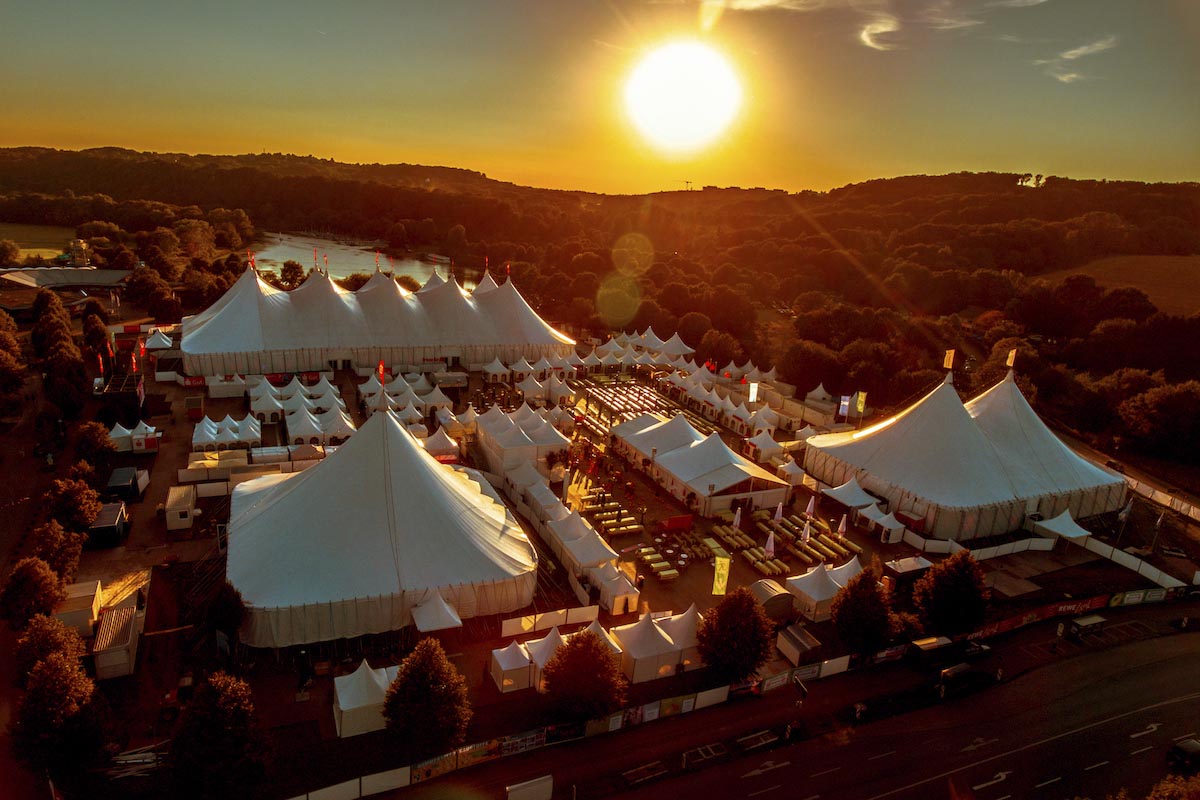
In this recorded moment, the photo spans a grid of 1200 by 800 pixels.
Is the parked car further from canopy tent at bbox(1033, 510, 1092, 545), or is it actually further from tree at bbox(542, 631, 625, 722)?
tree at bbox(542, 631, 625, 722)

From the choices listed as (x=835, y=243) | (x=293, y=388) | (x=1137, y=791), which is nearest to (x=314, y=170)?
(x=835, y=243)

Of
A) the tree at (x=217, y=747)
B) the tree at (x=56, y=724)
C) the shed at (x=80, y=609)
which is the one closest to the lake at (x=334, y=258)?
the shed at (x=80, y=609)

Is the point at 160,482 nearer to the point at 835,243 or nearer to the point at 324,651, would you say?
the point at 324,651

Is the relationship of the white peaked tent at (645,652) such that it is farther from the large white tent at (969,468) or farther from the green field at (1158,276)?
the green field at (1158,276)

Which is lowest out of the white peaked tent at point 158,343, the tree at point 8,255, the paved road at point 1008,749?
the paved road at point 1008,749

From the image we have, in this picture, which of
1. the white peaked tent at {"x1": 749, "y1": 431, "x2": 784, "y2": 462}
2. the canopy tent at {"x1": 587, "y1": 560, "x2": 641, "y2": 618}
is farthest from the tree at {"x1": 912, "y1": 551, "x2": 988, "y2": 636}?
the white peaked tent at {"x1": 749, "y1": 431, "x2": 784, "y2": 462}

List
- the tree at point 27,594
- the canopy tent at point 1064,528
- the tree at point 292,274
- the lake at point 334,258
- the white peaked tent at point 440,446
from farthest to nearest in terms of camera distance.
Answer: the lake at point 334,258 → the tree at point 292,274 → the white peaked tent at point 440,446 → the canopy tent at point 1064,528 → the tree at point 27,594
